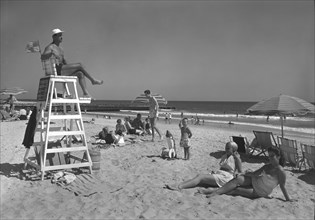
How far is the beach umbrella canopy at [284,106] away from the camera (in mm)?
8516

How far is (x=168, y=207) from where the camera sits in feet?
16.1

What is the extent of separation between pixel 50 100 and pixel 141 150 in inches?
164

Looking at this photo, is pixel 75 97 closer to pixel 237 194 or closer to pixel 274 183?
pixel 237 194

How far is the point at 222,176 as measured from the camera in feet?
19.4

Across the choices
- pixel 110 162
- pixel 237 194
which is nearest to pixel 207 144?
pixel 110 162

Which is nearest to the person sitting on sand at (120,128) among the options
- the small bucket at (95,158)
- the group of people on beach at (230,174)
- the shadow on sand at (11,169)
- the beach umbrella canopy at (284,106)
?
the shadow on sand at (11,169)

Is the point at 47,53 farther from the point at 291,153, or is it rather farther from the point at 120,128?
the point at 291,153

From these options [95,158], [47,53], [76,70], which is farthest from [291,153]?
[47,53]

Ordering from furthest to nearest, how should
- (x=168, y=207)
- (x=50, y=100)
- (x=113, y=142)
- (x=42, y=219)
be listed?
(x=113, y=142)
(x=50, y=100)
(x=168, y=207)
(x=42, y=219)

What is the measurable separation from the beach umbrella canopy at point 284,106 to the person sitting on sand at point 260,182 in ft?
11.5

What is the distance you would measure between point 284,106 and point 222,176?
3872mm

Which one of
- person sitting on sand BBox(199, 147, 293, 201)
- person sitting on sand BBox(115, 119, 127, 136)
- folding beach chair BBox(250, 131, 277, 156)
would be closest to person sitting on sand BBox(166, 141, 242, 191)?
person sitting on sand BBox(199, 147, 293, 201)

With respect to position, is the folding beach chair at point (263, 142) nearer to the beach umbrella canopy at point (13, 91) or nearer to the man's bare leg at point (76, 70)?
the man's bare leg at point (76, 70)

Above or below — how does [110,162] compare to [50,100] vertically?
below
